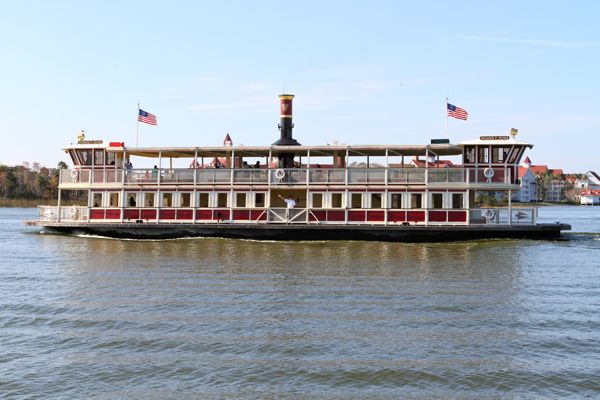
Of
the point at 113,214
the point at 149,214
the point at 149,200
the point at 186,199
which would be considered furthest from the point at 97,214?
the point at 186,199

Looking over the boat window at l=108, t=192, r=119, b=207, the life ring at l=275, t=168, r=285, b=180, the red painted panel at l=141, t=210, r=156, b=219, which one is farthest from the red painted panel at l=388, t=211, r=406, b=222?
the boat window at l=108, t=192, r=119, b=207

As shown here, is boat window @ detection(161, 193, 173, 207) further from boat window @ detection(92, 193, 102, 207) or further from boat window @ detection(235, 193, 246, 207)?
boat window @ detection(92, 193, 102, 207)

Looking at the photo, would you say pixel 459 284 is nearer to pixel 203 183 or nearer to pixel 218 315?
pixel 218 315

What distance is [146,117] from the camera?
3962 centimetres

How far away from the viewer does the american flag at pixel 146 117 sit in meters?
39.3

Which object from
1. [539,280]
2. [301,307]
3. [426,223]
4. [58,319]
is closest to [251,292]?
[301,307]

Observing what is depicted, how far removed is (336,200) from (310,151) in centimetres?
292

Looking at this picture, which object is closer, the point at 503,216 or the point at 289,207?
the point at 503,216

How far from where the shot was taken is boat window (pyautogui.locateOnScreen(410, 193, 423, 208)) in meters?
35.5

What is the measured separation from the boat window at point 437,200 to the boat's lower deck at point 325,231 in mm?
1668

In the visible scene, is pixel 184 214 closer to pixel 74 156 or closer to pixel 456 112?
pixel 74 156

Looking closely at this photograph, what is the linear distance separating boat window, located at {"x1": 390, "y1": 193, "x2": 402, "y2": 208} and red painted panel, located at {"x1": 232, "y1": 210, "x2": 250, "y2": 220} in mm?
7200

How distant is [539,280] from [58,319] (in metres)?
14.1

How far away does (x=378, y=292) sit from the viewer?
64.7 feet
